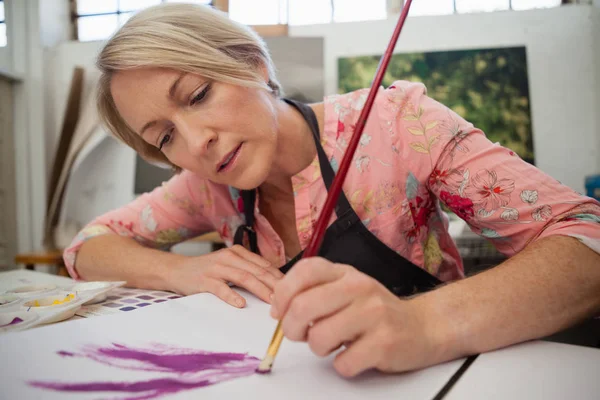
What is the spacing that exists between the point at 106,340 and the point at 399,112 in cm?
64

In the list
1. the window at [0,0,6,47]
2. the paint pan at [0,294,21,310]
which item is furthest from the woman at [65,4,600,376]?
the window at [0,0,6,47]

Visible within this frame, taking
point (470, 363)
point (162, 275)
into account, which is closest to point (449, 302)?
point (470, 363)

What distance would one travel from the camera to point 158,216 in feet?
3.60

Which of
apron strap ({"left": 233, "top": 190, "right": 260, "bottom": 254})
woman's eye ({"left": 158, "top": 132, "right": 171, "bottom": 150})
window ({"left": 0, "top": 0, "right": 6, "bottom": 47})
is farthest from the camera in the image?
window ({"left": 0, "top": 0, "right": 6, "bottom": 47})

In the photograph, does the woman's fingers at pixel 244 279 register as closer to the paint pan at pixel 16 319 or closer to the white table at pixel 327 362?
the white table at pixel 327 362

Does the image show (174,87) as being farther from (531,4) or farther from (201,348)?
(531,4)

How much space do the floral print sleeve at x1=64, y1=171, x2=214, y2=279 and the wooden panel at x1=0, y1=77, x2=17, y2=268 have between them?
101 inches

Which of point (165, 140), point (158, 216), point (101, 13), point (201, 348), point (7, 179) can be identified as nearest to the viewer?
point (201, 348)

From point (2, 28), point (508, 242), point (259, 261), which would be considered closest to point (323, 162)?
point (259, 261)

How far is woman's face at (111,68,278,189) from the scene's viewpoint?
2.39 feet

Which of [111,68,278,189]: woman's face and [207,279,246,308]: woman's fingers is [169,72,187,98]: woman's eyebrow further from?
[207,279,246,308]: woman's fingers

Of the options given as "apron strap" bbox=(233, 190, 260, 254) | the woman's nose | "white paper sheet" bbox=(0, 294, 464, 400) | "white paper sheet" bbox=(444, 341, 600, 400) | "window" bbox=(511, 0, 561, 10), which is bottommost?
"white paper sheet" bbox=(444, 341, 600, 400)

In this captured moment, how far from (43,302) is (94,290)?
0.26 ft

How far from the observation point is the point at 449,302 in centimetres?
47
